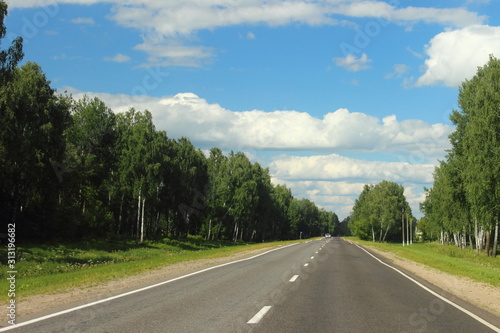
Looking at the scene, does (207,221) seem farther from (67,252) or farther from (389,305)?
(389,305)

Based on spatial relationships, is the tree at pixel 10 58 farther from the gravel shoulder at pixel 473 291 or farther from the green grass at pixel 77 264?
the gravel shoulder at pixel 473 291

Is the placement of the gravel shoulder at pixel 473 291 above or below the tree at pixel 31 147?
below

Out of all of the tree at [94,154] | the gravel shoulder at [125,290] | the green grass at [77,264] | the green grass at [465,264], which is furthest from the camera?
the tree at [94,154]

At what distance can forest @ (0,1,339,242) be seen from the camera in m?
35.2

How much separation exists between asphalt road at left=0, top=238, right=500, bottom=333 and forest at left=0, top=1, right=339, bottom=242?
81.7 ft

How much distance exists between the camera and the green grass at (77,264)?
15.0 metres

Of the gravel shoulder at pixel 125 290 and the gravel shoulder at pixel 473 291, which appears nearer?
the gravel shoulder at pixel 125 290

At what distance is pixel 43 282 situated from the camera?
15.8 metres

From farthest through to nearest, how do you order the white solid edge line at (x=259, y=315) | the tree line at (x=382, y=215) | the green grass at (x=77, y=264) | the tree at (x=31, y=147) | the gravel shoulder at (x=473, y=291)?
the tree line at (x=382, y=215) → the tree at (x=31, y=147) → the green grass at (x=77, y=264) → the gravel shoulder at (x=473, y=291) → the white solid edge line at (x=259, y=315)

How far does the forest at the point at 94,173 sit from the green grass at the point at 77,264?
464 cm

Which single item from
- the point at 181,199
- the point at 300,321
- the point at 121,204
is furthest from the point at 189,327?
the point at 181,199

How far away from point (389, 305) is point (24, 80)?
3477 centimetres

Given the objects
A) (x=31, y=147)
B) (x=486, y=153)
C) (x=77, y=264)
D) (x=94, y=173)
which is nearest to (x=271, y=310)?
(x=77, y=264)

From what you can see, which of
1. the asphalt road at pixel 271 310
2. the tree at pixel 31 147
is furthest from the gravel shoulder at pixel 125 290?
the tree at pixel 31 147
